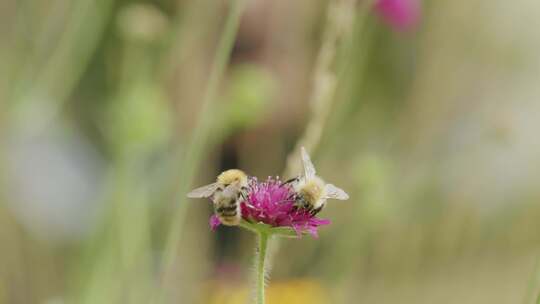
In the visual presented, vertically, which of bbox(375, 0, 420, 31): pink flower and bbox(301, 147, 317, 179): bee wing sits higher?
bbox(375, 0, 420, 31): pink flower

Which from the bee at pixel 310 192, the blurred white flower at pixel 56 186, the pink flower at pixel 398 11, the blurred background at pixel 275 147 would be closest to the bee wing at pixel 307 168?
the bee at pixel 310 192

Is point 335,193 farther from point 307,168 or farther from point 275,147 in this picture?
point 275,147

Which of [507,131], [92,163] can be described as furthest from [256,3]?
[507,131]

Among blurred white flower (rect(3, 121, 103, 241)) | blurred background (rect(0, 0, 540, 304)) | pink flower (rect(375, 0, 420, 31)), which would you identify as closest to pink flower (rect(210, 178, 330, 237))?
blurred background (rect(0, 0, 540, 304))

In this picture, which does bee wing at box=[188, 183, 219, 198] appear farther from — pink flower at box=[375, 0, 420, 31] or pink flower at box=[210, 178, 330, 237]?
pink flower at box=[375, 0, 420, 31]

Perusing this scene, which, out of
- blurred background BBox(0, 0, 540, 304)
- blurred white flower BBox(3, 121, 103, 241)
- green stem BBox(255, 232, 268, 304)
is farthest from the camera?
blurred white flower BBox(3, 121, 103, 241)

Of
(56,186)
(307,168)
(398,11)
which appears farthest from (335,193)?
(56,186)

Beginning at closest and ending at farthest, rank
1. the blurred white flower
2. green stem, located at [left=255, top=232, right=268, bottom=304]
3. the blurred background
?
green stem, located at [left=255, top=232, right=268, bottom=304]
the blurred background
the blurred white flower

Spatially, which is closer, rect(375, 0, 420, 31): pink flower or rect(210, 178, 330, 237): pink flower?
rect(210, 178, 330, 237): pink flower
